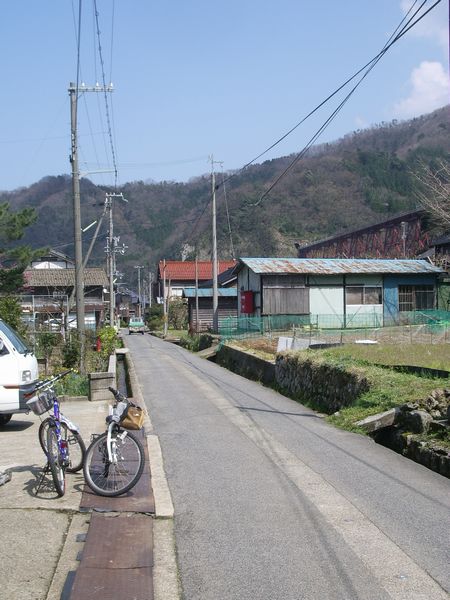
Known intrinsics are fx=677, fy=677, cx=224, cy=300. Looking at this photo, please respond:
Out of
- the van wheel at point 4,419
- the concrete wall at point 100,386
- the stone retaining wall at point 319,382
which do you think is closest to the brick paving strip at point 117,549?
the van wheel at point 4,419

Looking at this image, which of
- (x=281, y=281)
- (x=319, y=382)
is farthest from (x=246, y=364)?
(x=281, y=281)

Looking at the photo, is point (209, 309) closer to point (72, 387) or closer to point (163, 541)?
point (72, 387)

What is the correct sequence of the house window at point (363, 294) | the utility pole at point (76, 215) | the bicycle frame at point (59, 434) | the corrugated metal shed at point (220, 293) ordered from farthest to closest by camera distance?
the corrugated metal shed at point (220, 293) < the house window at point (363, 294) < the utility pole at point (76, 215) < the bicycle frame at point (59, 434)

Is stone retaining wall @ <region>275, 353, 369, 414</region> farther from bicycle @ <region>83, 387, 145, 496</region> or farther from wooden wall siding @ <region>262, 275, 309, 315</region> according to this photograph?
wooden wall siding @ <region>262, 275, 309, 315</region>

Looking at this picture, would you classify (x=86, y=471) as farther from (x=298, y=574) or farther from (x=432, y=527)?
(x=432, y=527)

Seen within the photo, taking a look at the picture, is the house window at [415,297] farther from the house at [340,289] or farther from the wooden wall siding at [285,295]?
the wooden wall siding at [285,295]

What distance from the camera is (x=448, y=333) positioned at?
24.4 metres

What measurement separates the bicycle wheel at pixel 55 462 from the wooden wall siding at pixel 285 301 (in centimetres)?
2777

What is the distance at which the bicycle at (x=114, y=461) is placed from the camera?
7.00m

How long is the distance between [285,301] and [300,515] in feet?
93.7

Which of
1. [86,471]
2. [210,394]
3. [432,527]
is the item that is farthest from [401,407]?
[210,394]

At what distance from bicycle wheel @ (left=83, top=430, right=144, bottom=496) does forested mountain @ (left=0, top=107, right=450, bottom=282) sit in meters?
83.7

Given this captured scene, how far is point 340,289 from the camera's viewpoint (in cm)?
3556

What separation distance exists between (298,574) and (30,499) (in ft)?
10.2
